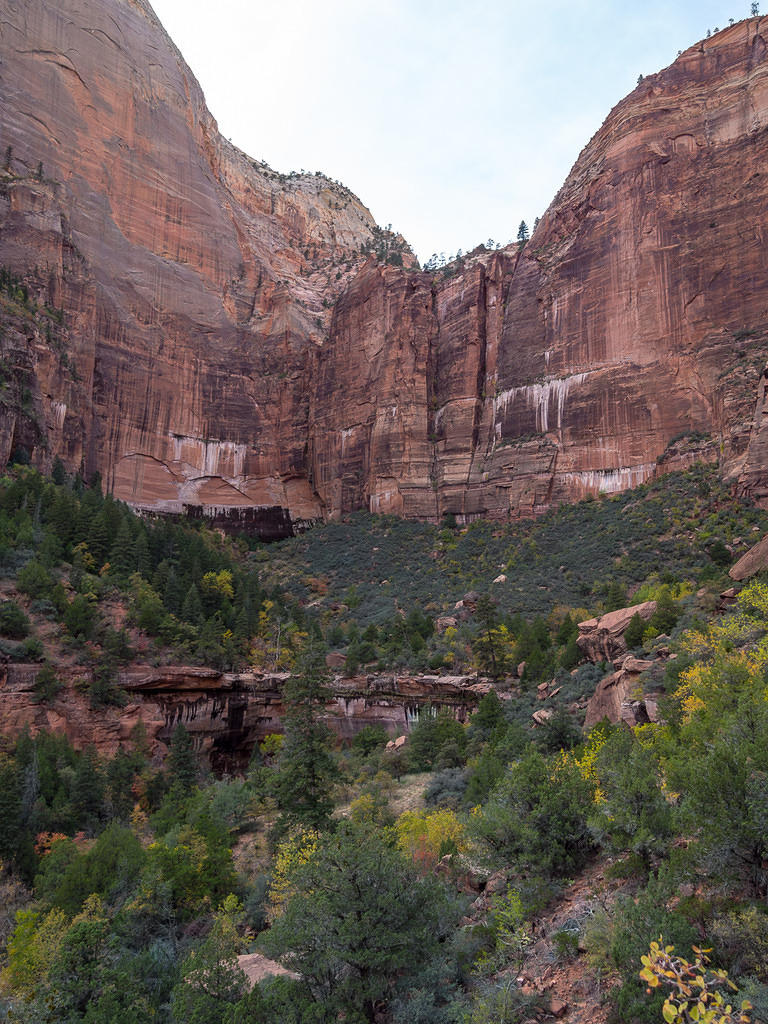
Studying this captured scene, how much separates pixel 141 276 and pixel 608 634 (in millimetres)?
52287

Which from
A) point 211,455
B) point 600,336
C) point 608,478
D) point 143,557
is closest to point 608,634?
point 143,557

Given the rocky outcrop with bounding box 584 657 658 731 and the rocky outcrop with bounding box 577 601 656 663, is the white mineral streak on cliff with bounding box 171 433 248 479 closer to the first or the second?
the rocky outcrop with bounding box 577 601 656 663

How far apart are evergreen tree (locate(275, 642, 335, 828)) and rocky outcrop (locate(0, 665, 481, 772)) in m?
5.95

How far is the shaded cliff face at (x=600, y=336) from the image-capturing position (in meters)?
41.3

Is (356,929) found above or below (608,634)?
below

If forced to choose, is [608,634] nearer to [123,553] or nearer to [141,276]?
[123,553]

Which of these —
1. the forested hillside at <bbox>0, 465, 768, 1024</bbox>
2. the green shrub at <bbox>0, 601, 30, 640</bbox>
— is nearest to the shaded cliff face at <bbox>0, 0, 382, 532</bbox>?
the forested hillside at <bbox>0, 465, 768, 1024</bbox>

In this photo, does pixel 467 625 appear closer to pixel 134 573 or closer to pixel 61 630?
pixel 134 573

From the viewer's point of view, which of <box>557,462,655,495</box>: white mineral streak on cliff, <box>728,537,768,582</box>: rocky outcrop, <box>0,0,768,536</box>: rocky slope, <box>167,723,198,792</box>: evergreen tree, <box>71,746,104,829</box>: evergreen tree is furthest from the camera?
<box>0,0,768,536</box>: rocky slope

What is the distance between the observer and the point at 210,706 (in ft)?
96.1

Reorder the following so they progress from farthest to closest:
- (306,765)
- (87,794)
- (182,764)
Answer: (182,764) → (87,794) → (306,765)

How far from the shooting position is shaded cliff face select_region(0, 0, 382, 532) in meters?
51.0

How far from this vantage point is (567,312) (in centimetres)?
4850

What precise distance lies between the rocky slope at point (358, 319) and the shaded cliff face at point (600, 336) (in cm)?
18
